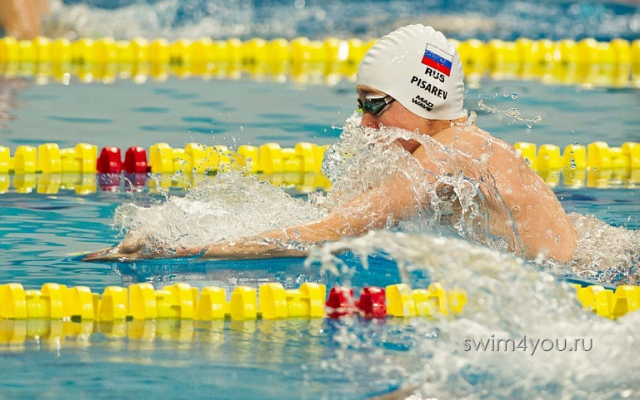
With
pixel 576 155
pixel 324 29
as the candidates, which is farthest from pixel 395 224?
pixel 324 29

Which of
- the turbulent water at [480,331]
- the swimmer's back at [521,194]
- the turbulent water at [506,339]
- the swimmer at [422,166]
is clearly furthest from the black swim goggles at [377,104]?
the turbulent water at [506,339]

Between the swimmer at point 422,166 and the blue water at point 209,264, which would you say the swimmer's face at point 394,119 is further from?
the blue water at point 209,264

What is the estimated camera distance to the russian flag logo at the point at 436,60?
12.7 ft

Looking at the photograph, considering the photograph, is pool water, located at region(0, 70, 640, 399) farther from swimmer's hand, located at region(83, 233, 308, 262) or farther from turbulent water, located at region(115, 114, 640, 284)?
turbulent water, located at region(115, 114, 640, 284)

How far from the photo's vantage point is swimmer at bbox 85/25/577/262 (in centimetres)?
369

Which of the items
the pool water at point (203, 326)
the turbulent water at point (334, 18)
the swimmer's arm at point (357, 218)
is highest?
the turbulent water at point (334, 18)

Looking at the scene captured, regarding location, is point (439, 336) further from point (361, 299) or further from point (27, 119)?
point (27, 119)

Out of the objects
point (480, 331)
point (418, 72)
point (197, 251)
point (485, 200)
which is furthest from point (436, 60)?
point (480, 331)

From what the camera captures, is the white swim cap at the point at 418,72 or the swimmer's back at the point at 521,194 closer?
the swimmer's back at the point at 521,194

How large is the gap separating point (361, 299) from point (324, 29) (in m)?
9.20

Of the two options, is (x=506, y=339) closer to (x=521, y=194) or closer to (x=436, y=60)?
(x=521, y=194)

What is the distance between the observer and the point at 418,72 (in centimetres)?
384

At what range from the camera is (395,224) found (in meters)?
3.76

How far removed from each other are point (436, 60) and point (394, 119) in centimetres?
26
